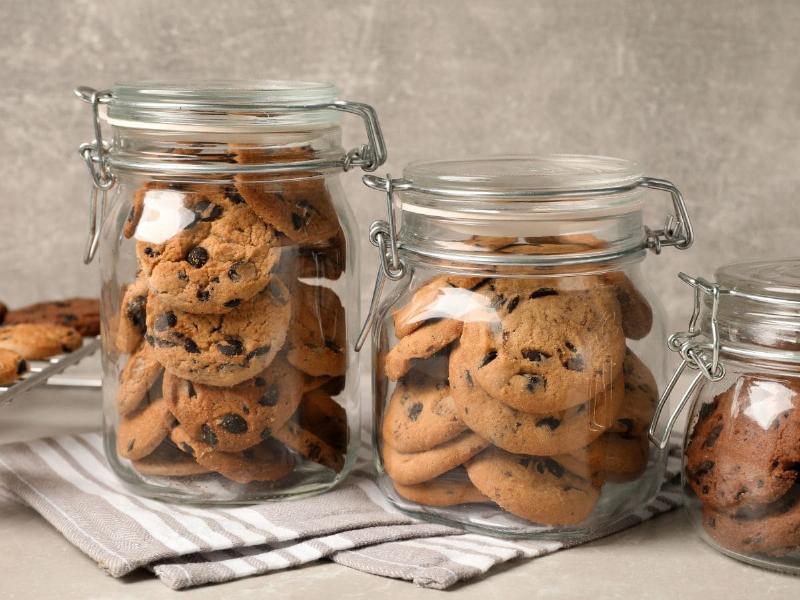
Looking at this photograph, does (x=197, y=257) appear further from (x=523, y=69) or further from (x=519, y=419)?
(x=523, y=69)

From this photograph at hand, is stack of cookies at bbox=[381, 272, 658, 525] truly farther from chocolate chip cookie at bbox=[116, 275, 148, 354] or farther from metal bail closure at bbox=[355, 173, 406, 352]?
chocolate chip cookie at bbox=[116, 275, 148, 354]

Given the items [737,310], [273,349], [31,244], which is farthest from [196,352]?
[31,244]

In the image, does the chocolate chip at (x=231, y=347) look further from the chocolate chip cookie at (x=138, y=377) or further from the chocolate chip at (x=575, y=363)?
the chocolate chip at (x=575, y=363)

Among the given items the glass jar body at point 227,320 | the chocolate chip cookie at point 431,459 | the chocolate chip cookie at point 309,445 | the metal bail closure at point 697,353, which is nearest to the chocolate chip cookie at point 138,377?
the glass jar body at point 227,320

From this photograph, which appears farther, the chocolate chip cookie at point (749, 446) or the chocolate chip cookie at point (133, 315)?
the chocolate chip cookie at point (133, 315)

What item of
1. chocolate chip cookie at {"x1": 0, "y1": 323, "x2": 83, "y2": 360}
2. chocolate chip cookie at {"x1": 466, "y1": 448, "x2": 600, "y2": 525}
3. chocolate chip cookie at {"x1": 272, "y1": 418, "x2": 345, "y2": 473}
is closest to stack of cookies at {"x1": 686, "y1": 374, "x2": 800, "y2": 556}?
chocolate chip cookie at {"x1": 466, "y1": 448, "x2": 600, "y2": 525}

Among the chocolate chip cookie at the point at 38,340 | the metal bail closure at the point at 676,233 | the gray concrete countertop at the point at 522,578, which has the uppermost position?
the metal bail closure at the point at 676,233
